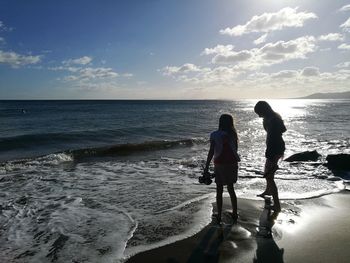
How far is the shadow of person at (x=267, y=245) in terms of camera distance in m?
4.95

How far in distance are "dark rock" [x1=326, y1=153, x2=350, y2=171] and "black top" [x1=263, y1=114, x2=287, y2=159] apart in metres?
6.52

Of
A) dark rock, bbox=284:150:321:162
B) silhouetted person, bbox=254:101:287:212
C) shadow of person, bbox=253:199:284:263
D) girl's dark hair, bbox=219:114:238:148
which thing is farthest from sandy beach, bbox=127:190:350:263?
dark rock, bbox=284:150:321:162

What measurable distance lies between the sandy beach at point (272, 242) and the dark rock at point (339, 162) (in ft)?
18.7

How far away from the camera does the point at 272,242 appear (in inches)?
216

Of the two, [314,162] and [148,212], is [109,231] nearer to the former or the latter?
[148,212]

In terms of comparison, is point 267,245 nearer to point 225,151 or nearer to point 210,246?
point 210,246

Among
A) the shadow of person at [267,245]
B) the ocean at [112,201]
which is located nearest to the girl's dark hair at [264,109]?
the shadow of person at [267,245]

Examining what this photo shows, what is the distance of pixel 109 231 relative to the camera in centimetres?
632

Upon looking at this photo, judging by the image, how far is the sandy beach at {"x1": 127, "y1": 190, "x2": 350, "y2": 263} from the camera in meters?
5.02

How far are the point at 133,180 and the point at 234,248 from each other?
6.04m

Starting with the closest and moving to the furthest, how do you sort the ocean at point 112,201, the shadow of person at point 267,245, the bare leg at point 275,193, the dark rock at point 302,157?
the shadow of person at point 267,245 → the ocean at point 112,201 → the bare leg at point 275,193 → the dark rock at point 302,157

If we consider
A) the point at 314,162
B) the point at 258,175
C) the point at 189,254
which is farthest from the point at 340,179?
the point at 189,254

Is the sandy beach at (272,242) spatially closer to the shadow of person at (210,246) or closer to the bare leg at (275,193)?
the shadow of person at (210,246)

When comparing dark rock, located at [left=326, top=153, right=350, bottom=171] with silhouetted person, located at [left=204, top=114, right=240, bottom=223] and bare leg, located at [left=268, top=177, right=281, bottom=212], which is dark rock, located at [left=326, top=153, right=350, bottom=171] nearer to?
bare leg, located at [left=268, top=177, right=281, bottom=212]
